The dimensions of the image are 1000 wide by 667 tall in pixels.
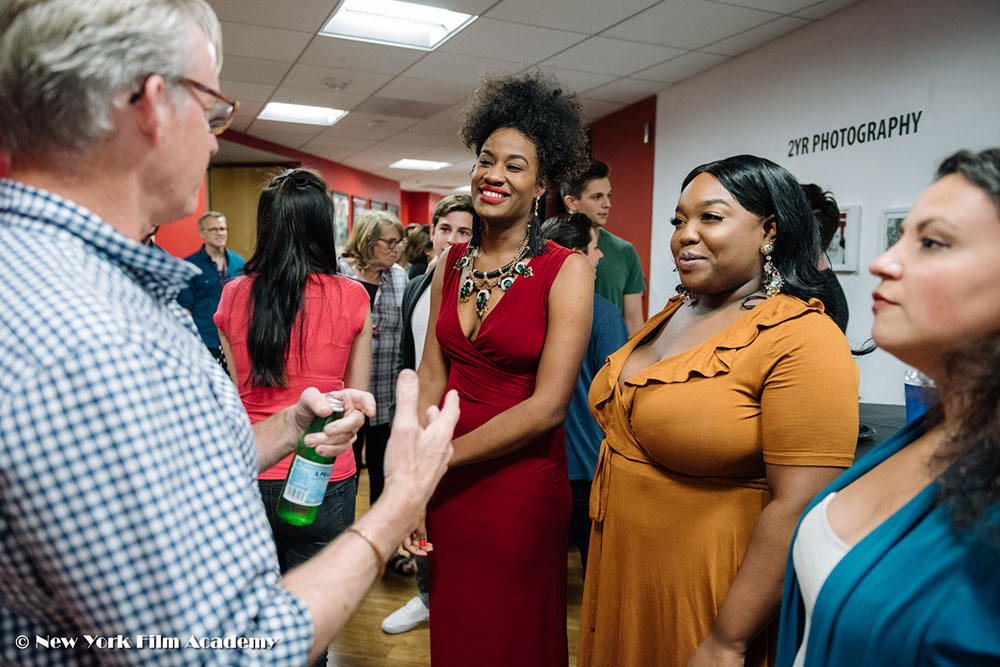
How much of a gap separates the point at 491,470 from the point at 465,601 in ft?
1.29

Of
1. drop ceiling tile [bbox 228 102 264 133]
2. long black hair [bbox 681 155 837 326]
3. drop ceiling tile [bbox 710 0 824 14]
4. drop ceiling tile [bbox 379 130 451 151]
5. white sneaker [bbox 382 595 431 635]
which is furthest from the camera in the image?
drop ceiling tile [bbox 379 130 451 151]

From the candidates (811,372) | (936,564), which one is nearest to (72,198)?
(936,564)

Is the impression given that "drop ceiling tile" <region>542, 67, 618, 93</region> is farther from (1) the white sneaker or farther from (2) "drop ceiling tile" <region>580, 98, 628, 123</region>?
(1) the white sneaker

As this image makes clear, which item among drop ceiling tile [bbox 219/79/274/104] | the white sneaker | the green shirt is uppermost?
drop ceiling tile [bbox 219/79/274/104]

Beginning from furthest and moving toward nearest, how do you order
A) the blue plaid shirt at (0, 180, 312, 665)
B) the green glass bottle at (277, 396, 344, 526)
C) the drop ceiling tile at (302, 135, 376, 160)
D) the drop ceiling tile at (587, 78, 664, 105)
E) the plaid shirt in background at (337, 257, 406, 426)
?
the drop ceiling tile at (302, 135, 376, 160), the drop ceiling tile at (587, 78, 664, 105), the plaid shirt in background at (337, 257, 406, 426), the green glass bottle at (277, 396, 344, 526), the blue plaid shirt at (0, 180, 312, 665)

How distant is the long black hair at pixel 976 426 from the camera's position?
74 cm

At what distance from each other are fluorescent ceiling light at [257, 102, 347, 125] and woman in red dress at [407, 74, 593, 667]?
648 cm

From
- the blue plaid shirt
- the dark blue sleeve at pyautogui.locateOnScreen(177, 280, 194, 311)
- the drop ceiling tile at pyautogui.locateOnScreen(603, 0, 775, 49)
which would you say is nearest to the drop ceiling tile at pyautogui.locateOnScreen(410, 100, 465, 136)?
the drop ceiling tile at pyautogui.locateOnScreen(603, 0, 775, 49)

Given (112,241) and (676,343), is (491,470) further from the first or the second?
(112,241)

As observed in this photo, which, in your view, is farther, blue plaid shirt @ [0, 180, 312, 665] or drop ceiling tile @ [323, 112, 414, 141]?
drop ceiling tile @ [323, 112, 414, 141]

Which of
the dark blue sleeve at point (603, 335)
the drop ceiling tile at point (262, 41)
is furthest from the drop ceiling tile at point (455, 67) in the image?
the dark blue sleeve at point (603, 335)

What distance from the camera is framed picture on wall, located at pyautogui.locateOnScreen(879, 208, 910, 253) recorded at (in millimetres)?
3973

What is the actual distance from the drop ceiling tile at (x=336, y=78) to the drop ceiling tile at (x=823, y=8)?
361cm

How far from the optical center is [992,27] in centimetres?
341
